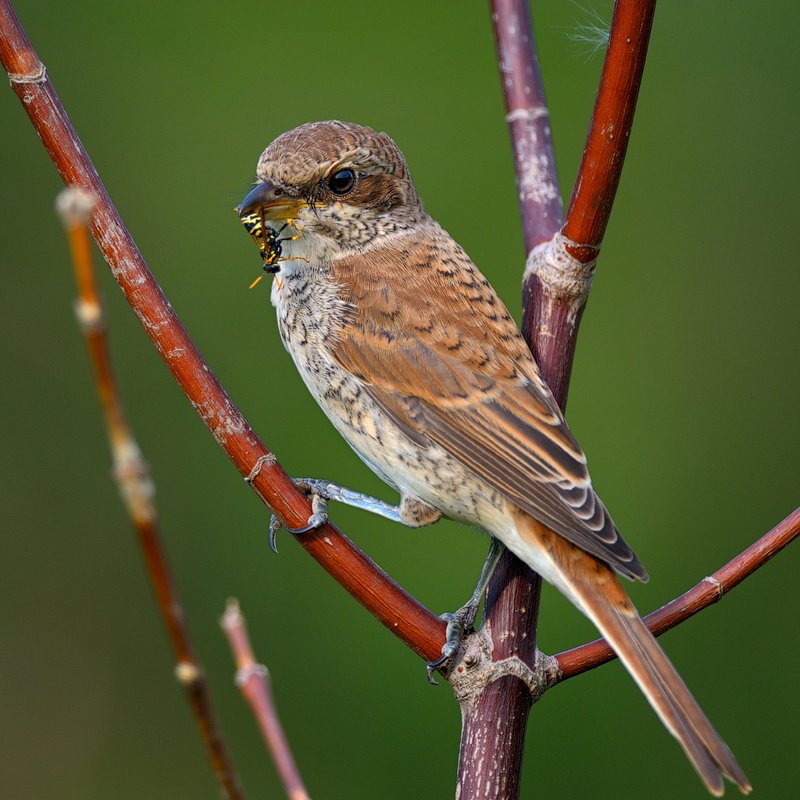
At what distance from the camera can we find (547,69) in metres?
4.29

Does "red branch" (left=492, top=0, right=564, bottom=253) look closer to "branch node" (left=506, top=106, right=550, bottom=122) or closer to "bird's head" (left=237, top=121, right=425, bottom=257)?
"branch node" (left=506, top=106, right=550, bottom=122)

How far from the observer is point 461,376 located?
2.61 m

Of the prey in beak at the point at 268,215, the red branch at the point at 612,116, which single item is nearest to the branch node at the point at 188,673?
the red branch at the point at 612,116

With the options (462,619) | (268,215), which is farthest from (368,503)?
(268,215)

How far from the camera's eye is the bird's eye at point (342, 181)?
2715mm

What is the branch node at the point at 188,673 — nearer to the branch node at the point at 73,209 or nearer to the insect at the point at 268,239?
the branch node at the point at 73,209

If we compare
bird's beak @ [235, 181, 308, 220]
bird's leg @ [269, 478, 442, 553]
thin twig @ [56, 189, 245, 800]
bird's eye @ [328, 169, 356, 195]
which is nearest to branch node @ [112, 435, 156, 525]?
thin twig @ [56, 189, 245, 800]

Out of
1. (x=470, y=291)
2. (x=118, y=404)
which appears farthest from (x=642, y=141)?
(x=118, y=404)

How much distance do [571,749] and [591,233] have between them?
2059 millimetres

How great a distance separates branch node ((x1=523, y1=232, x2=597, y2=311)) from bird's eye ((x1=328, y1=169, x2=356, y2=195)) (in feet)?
1.83

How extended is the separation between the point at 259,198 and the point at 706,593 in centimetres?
122

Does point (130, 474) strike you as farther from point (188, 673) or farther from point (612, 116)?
point (612, 116)

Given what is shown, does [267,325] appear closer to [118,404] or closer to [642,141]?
[642,141]

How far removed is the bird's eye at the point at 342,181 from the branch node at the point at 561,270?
0.56 meters
